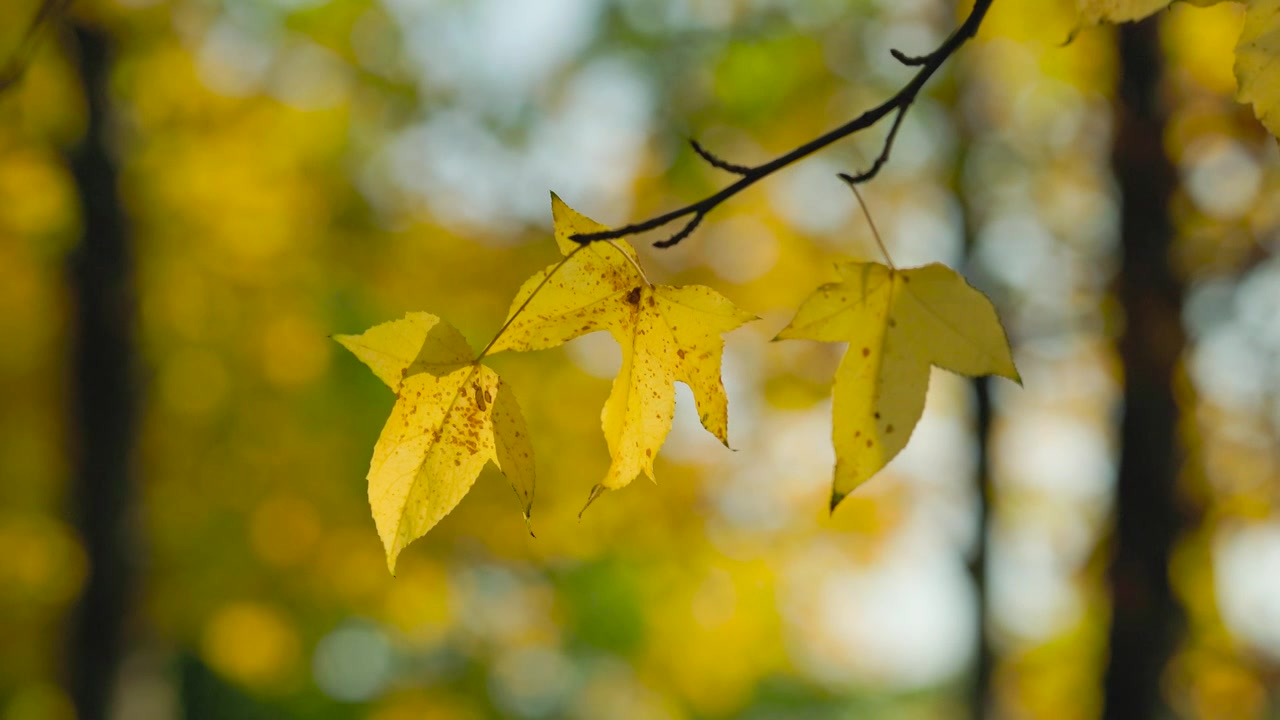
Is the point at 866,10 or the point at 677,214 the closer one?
the point at 677,214

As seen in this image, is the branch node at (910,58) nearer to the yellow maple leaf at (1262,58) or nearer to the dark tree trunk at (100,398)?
the yellow maple leaf at (1262,58)

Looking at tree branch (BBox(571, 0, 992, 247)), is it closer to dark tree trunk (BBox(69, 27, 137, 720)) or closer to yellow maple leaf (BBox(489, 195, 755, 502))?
yellow maple leaf (BBox(489, 195, 755, 502))

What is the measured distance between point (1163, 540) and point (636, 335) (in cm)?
281

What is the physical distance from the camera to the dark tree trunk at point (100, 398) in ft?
11.4

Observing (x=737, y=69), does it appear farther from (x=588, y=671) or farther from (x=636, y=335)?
(x=588, y=671)

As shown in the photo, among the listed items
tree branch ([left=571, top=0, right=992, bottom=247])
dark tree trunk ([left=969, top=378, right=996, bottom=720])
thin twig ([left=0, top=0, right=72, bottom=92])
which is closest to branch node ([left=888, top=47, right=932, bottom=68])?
tree branch ([left=571, top=0, right=992, bottom=247])

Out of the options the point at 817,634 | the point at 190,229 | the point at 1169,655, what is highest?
the point at 1169,655

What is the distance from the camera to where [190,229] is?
4.35 m

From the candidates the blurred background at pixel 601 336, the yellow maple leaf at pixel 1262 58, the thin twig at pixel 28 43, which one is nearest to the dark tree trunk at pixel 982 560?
the blurred background at pixel 601 336

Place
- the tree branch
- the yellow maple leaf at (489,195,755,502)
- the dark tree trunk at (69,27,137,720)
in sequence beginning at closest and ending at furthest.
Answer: the tree branch, the yellow maple leaf at (489,195,755,502), the dark tree trunk at (69,27,137,720)

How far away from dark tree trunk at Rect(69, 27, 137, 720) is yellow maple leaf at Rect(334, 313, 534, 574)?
3643 millimetres

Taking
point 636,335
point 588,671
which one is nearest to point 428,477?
point 636,335

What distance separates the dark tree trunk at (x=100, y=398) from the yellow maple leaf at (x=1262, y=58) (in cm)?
403

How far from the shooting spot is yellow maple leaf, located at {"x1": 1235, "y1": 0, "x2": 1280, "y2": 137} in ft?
1.55
